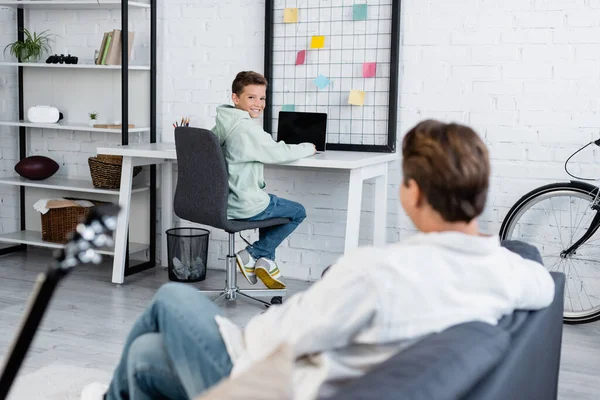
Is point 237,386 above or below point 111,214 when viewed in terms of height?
below

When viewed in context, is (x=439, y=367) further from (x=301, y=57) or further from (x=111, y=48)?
(x=111, y=48)

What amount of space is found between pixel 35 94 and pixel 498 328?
4.14 metres

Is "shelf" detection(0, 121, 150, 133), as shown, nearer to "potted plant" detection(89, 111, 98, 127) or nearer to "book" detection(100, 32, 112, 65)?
"potted plant" detection(89, 111, 98, 127)

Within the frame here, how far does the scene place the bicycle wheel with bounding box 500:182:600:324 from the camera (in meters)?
3.68

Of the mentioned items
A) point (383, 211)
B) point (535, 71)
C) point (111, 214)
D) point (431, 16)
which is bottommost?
point (383, 211)

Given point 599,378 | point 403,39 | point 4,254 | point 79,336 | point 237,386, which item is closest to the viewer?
point 237,386

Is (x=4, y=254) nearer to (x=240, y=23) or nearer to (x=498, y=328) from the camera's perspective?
(x=240, y=23)

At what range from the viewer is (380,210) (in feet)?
13.2

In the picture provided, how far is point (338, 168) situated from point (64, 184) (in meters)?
1.81

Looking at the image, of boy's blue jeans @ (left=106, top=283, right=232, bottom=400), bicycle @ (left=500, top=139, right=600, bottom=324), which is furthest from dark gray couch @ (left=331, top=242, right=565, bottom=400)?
bicycle @ (left=500, top=139, right=600, bottom=324)

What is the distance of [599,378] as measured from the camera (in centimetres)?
293

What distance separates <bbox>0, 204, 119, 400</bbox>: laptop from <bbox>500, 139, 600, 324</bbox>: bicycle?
105 inches

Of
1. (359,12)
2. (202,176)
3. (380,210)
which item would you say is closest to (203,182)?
(202,176)

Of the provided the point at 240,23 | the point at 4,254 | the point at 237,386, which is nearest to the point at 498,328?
the point at 237,386
